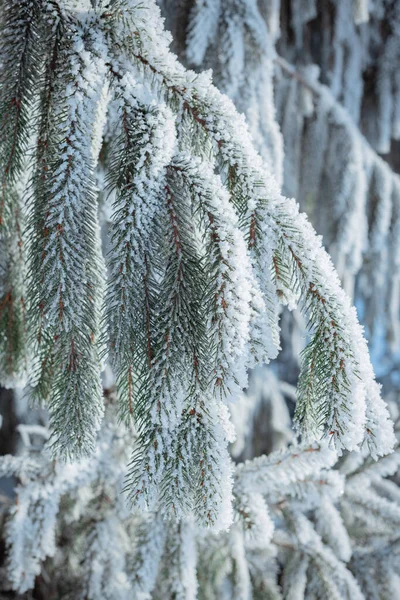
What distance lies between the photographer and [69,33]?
89cm

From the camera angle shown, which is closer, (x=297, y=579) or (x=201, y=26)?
(x=201, y=26)

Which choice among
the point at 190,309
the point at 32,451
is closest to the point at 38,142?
the point at 190,309

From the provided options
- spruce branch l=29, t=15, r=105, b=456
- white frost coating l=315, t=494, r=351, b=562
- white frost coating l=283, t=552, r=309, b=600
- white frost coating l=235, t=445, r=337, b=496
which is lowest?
white frost coating l=283, t=552, r=309, b=600

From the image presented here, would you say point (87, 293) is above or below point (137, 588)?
above

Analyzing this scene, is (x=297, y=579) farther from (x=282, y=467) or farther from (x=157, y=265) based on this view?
(x=157, y=265)

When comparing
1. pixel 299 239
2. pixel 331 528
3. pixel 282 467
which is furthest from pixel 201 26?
pixel 331 528

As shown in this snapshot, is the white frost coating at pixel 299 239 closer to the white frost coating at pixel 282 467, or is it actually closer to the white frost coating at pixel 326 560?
the white frost coating at pixel 282 467

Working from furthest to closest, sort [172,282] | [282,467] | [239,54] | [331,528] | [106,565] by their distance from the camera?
[331,528] → [106,565] → [239,54] → [282,467] → [172,282]

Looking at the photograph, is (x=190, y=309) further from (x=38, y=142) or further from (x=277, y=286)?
(x=38, y=142)

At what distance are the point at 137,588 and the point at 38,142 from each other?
1134 mm

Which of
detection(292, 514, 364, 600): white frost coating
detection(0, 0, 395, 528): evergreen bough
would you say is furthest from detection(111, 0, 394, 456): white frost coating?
detection(292, 514, 364, 600): white frost coating

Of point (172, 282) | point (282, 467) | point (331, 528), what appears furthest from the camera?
point (331, 528)

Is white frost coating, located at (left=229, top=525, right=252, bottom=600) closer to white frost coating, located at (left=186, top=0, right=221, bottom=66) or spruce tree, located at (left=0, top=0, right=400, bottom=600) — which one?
spruce tree, located at (left=0, top=0, right=400, bottom=600)

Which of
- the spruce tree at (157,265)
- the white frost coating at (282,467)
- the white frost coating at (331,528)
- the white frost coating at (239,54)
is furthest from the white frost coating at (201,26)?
the white frost coating at (331,528)
